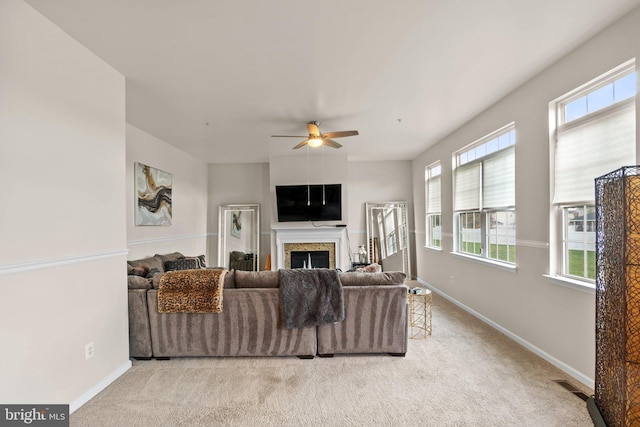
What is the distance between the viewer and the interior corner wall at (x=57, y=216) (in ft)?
6.01

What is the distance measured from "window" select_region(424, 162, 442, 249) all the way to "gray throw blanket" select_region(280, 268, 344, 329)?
345 centimetres

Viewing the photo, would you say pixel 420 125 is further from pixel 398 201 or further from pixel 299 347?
pixel 299 347

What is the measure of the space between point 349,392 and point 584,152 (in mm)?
2736

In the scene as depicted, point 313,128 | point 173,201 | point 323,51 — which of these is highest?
point 323,51

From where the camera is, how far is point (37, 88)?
6.57ft

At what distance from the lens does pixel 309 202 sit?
642 cm

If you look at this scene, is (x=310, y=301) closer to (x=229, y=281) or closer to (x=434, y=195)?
(x=229, y=281)

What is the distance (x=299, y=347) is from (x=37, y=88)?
2859mm

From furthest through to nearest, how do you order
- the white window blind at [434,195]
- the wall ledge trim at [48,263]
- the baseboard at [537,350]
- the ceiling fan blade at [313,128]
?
the white window blind at [434,195]
the ceiling fan blade at [313,128]
the baseboard at [537,350]
the wall ledge trim at [48,263]

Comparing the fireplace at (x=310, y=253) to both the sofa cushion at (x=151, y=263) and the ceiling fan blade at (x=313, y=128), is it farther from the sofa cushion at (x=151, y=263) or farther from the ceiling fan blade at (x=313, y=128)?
the ceiling fan blade at (x=313, y=128)

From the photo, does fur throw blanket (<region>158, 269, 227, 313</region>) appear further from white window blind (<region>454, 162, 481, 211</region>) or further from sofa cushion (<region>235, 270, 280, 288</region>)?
white window blind (<region>454, 162, 481, 211</region>)

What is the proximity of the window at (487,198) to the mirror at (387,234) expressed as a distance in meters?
2.23

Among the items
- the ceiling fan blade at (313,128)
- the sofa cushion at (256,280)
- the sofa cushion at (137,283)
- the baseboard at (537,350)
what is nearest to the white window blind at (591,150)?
the baseboard at (537,350)

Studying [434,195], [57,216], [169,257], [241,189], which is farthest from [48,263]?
[434,195]
